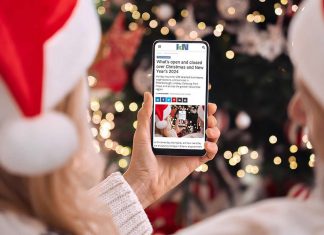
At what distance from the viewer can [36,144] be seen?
602 millimetres

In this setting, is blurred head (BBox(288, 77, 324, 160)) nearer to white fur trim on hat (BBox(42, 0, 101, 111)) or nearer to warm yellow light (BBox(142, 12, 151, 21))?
white fur trim on hat (BBox(42, 0, 101, 111))

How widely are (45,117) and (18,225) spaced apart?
0.39 feet

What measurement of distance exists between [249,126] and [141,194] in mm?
1243

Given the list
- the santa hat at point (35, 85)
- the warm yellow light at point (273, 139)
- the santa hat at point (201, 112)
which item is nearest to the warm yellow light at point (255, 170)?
the warm yellow light at point (273, 139)

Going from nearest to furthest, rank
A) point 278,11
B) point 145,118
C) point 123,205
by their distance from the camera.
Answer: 1. point 123,205
2. point 145,118
3. point 278,11

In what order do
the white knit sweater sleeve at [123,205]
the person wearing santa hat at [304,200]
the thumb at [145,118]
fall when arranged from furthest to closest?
the thumb at [145,118], the white knit sweater sleeve at [123,205], the person wearing santa hat at [304,200]

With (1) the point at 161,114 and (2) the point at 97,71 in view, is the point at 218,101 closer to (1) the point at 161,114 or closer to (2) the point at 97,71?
(2) the point at 97,71

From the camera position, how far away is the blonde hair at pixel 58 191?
630 millimetres

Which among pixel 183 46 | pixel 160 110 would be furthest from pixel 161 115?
pixel 183 46

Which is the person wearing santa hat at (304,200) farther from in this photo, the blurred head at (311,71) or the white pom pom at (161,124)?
the white pom pom at (161,124)

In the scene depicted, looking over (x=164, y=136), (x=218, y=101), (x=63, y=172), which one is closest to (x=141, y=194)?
(x=164, y=136)

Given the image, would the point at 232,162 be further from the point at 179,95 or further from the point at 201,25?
the point at 179,95

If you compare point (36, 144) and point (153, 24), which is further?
point (153, 24)

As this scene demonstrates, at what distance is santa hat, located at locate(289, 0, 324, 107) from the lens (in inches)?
23.5
